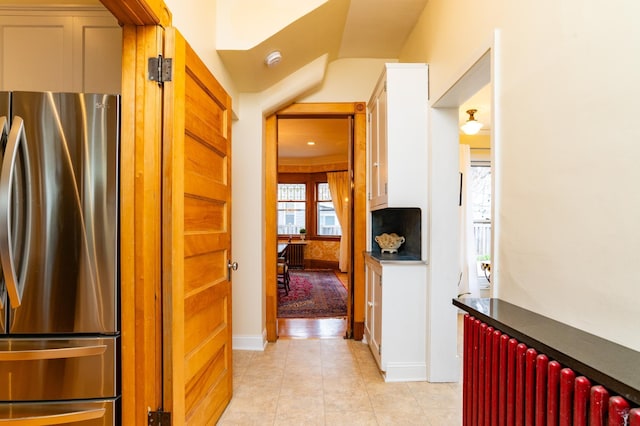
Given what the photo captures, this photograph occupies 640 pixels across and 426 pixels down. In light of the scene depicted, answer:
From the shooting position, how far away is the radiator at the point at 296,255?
818cm

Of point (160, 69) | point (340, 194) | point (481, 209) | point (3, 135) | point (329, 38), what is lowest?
point (481, 209)

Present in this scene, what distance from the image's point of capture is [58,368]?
4.55 feet

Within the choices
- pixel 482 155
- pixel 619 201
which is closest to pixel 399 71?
pixel 619 201

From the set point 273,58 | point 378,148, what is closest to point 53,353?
point 273,58

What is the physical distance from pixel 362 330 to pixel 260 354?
1043 mm

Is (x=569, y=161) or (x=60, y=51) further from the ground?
(x=60, y=51)

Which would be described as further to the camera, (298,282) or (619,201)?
(298,282)

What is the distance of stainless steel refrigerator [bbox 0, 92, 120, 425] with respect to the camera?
1.35 meters

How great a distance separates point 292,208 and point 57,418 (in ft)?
23.9

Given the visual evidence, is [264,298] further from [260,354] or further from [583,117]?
[583,117]

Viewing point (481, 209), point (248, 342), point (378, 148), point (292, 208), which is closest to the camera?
point (378, 148)

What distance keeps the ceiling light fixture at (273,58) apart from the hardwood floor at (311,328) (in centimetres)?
263

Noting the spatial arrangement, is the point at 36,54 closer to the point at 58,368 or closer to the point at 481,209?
the point at 58,368

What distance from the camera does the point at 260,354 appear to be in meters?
3.07
